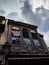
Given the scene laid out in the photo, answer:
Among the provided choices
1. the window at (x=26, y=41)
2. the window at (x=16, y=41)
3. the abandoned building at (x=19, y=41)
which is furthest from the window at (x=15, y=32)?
the window at (x=26, y=41)

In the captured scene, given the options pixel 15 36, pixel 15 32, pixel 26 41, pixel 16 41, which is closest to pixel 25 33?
pixel 26 41

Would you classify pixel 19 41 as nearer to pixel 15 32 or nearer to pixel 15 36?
A: pixel 15 36

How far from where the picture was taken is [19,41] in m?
17.0

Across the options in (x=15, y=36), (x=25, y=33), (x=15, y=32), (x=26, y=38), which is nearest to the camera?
(x=15, y=36)

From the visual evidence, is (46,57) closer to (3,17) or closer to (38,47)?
(38,47)

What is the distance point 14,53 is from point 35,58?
244cm

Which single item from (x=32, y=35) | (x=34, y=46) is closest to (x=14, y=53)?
(x=34, y=46)

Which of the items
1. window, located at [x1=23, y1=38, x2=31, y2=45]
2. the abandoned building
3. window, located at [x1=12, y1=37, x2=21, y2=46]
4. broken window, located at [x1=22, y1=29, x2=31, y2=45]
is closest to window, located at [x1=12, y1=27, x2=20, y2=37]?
the abandoned building

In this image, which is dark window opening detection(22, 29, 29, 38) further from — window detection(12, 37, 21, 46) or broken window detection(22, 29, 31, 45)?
window detection(12, 37, 21, 46)

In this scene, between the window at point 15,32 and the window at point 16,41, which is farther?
the window at point 15,32

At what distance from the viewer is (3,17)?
1773 centimetres

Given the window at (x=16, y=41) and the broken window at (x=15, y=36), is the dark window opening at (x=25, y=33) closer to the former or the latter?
the broken window at (x=15, y=36)

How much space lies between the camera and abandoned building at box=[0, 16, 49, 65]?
1472 centimetres

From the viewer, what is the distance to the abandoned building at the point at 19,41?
14721 millimetres
